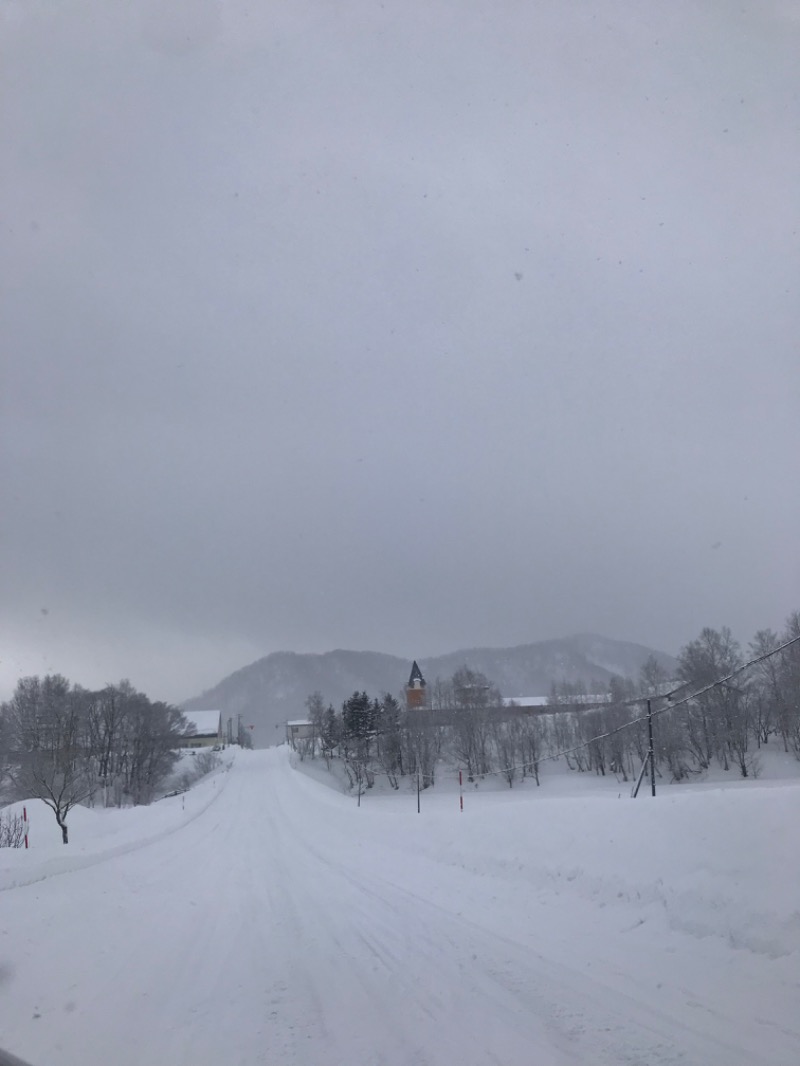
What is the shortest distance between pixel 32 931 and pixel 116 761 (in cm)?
7359

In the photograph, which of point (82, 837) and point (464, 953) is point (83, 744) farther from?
point (464, 953)

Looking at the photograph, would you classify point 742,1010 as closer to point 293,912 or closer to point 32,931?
point 293,912

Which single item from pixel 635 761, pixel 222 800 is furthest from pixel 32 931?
pixel 635 761

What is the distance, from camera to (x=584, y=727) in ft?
267

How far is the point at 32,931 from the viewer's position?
965 centimetres

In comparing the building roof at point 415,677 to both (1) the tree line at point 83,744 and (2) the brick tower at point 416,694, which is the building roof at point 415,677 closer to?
(2) the brick tower at point 416,694

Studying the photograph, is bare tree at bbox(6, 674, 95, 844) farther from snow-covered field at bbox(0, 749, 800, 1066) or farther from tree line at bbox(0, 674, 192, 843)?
snow-covered field at bbox(0, 749, 800, 1066)

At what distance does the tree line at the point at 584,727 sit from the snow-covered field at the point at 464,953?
107 feet

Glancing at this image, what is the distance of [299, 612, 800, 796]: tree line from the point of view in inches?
2050

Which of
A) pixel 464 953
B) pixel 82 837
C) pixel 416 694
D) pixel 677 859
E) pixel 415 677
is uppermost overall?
pixel 415 677

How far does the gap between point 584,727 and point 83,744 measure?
53553 millimetres

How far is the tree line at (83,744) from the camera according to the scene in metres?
35.7

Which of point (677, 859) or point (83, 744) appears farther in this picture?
point (83, 744)

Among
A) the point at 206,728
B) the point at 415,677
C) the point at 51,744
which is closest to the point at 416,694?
the point at 415,677
